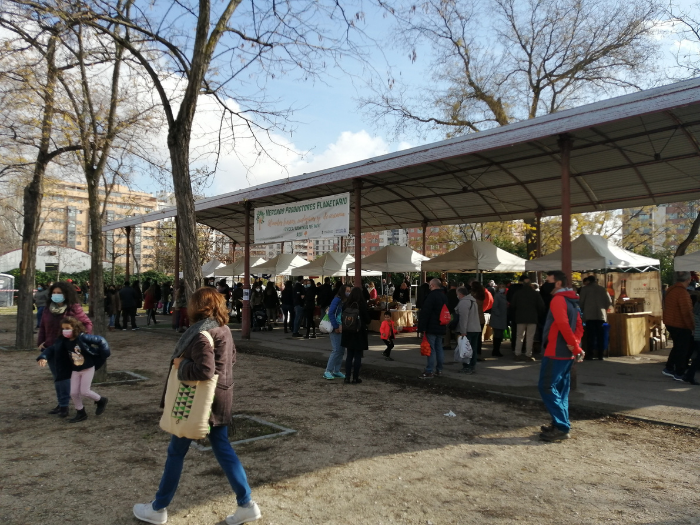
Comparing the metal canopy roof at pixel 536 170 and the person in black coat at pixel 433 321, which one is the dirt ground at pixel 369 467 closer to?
the person in black coat at pixel 433 321

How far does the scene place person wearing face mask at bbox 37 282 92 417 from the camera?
6.42 metres

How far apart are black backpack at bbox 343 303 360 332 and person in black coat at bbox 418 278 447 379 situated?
3.76 ft

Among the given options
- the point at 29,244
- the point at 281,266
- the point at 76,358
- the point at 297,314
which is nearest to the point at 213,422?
the point at 76,358

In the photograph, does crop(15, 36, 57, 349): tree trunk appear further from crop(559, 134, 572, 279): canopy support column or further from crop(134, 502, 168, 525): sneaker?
crop(559, 134, 572, 279): canopy support column

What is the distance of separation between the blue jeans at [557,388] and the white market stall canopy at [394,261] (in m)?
11.1

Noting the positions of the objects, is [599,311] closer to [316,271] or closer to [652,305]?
[652,305]

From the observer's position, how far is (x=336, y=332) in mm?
9133

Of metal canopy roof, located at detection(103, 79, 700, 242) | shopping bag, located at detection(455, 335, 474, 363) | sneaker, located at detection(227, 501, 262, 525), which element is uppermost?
metal canopy roof, located at detection(103, 79, 700, 242)

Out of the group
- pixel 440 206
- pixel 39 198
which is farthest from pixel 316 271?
pixel 39 198

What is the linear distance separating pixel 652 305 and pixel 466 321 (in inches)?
419

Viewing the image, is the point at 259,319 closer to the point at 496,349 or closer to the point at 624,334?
the point at 496,349

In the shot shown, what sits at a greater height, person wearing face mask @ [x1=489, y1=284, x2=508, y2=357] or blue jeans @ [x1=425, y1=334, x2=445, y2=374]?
person wearing face mask @ [x1=489, y1=284, x2=508, y2=357]

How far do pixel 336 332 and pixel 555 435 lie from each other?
429 centimetres

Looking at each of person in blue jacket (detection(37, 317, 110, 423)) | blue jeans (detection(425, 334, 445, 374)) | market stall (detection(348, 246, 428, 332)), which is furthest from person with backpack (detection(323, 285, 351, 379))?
market stall (detection(348, 246, 428, 332))
